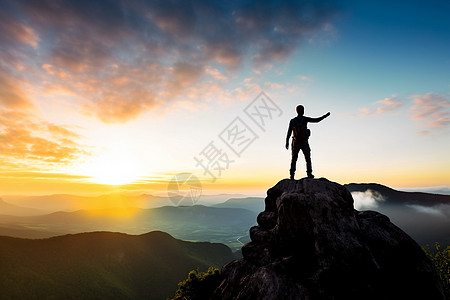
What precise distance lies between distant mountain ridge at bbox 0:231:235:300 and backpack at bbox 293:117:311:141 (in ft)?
554

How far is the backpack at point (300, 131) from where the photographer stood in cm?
2048

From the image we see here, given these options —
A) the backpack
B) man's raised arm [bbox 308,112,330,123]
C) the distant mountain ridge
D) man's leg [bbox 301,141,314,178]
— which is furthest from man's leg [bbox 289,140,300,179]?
the distant mountain ridge

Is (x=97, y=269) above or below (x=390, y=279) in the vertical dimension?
below

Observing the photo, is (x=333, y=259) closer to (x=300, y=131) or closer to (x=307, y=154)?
(x=307, y=154)

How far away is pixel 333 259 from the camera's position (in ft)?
42.0

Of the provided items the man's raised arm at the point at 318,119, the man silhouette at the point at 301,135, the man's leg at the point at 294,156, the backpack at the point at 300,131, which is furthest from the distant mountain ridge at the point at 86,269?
the man's raised arm at the point at 318,119

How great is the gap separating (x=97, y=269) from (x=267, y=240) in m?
189

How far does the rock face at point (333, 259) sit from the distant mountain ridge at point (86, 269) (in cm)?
16649

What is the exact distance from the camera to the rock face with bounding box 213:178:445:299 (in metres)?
12.3

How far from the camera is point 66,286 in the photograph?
13075 cm

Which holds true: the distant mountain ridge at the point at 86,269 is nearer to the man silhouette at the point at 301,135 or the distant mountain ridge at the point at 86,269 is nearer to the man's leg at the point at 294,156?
the man's leg at the point at 294,156

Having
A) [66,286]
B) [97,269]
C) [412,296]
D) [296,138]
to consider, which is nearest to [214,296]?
[412,296]

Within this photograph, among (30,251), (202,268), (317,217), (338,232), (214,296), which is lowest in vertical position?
(202,268)

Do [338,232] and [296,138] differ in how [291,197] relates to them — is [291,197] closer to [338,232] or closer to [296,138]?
[338,232]
